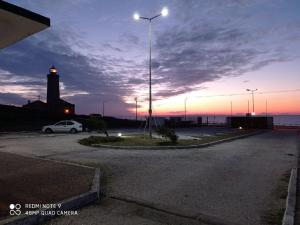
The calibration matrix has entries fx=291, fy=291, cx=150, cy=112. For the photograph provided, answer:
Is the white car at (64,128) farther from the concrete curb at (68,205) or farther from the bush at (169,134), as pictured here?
the concrete curb at (68,205)

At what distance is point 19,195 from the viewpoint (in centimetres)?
615

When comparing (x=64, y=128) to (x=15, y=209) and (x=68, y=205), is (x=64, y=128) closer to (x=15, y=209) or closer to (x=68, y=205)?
(x=68, y=205)

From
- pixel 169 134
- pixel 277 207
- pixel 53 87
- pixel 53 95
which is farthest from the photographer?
pixel 53 95

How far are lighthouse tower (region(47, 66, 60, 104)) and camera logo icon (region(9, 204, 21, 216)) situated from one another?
179 ft

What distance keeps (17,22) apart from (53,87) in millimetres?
51992

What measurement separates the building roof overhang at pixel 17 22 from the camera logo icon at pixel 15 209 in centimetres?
441

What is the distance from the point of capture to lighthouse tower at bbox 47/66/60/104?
57156 millimetres

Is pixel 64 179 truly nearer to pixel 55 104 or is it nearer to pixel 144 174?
pixel 144 174

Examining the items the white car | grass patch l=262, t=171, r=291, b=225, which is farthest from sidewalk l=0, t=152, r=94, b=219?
the white car

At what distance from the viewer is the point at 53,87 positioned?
188ft

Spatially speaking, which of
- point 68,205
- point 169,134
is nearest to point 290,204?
point 68,205

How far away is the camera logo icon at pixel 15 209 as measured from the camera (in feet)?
16.7

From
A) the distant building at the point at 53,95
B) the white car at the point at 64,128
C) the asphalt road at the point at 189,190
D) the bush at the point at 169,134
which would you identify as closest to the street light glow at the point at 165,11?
the bush at the point at 169,134

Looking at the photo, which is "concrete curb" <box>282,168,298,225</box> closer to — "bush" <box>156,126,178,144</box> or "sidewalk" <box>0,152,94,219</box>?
"sidewalk" <box>0,152,94,219</box>
